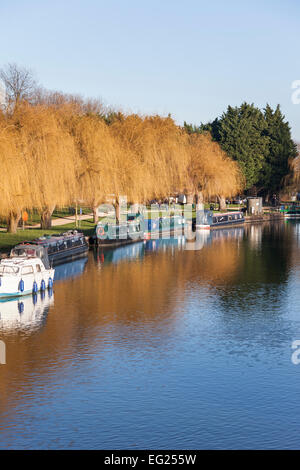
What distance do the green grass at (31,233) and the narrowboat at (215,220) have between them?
14852mm

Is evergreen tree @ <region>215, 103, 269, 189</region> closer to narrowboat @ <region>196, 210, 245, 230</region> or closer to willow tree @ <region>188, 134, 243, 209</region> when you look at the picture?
willow tree @ <region>188, 134, 243, 209</region>

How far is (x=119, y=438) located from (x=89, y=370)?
565 centimetres

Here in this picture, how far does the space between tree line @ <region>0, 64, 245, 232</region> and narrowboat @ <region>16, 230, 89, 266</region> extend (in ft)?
10.8

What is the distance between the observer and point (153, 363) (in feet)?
79.1

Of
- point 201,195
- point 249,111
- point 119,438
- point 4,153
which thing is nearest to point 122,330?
point 119,438

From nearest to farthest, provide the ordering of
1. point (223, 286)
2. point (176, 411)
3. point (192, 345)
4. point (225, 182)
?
point (176, 411), point (192, 345), point (223, 286), point (225, 182)

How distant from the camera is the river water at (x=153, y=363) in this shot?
1827 centimetres

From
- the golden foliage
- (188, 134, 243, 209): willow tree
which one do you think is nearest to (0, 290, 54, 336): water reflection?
the golden foliage

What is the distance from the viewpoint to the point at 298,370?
76.8ft

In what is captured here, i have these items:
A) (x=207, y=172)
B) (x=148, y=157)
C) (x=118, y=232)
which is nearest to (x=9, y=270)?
(x=118, y=232)

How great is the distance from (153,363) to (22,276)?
41.3 ft

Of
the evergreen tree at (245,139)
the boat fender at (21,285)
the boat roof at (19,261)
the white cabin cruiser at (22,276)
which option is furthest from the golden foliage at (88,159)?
the evergreen tree at (245,139)
